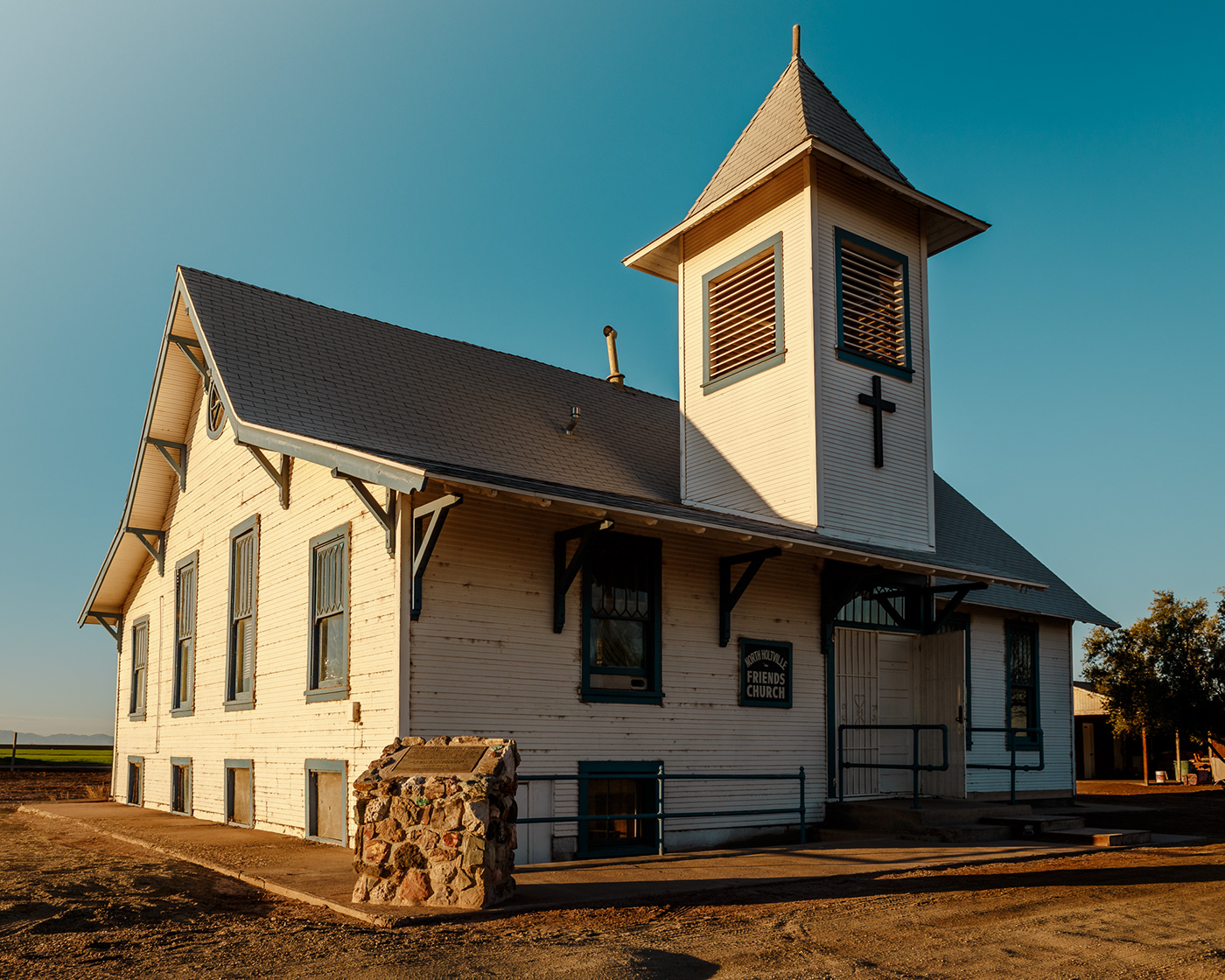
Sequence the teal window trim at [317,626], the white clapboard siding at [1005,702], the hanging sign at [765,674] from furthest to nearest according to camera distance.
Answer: the white clapboard siding at [1005,702]
the hanging sign at [765,674]
the teal window trim at [317,626]

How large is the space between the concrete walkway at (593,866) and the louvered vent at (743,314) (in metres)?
7.03

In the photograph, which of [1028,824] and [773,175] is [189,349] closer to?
[773,175]

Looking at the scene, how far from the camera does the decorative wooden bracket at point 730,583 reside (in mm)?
13344

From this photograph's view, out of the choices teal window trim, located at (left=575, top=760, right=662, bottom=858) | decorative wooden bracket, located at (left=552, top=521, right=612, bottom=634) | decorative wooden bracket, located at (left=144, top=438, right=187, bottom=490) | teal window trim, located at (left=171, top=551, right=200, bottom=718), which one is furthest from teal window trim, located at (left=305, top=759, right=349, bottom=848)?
decorative wooden bracket, located at (left=144, top=438, right=187, bottom=490)

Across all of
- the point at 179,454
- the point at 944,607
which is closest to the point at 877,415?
the point at 944,607

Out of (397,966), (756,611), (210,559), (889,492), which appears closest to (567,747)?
(756,611)

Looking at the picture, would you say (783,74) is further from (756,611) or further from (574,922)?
(574,922)

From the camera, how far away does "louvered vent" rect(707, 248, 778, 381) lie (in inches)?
638

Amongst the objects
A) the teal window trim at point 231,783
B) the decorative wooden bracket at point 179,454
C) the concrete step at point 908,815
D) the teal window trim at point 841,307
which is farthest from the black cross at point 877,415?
the decorative wooden bracket at point 179,454

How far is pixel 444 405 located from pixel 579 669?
4663mm

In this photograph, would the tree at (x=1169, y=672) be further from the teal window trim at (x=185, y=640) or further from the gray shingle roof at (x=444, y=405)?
the teal window trim at (x=185, y=640)

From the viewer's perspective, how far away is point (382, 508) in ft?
37.8

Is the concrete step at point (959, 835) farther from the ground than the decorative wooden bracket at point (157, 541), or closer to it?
closer to it

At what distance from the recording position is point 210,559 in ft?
56.7
